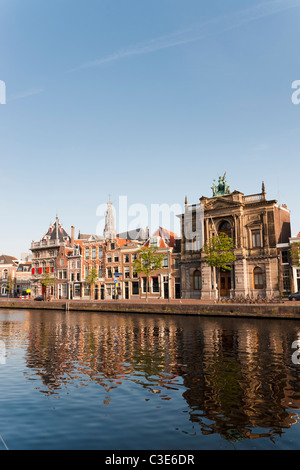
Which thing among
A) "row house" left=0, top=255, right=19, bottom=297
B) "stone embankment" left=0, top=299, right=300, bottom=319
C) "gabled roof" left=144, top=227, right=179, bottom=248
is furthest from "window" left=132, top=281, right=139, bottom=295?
"row house" left=0, top=255, right=19, bottom=297

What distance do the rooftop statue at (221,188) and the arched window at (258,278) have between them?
15748mm

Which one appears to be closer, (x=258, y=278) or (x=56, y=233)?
(x=258, y=278)

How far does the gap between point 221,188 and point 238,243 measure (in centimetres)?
1222

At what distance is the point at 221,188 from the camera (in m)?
71.8

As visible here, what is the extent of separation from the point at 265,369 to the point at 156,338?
11617 millimetres

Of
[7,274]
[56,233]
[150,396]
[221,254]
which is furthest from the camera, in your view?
[7,274]

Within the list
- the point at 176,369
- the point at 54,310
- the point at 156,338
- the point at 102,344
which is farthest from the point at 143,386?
the point at 54,310

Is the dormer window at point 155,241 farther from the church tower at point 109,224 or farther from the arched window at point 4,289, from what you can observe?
the arched window at point 4,289

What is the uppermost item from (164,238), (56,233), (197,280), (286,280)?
(56,233)

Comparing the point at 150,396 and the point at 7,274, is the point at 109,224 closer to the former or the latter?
the point at 7,274

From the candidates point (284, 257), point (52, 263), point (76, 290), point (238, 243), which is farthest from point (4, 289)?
point (284, 257)

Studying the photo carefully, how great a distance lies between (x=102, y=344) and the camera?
971 inches
